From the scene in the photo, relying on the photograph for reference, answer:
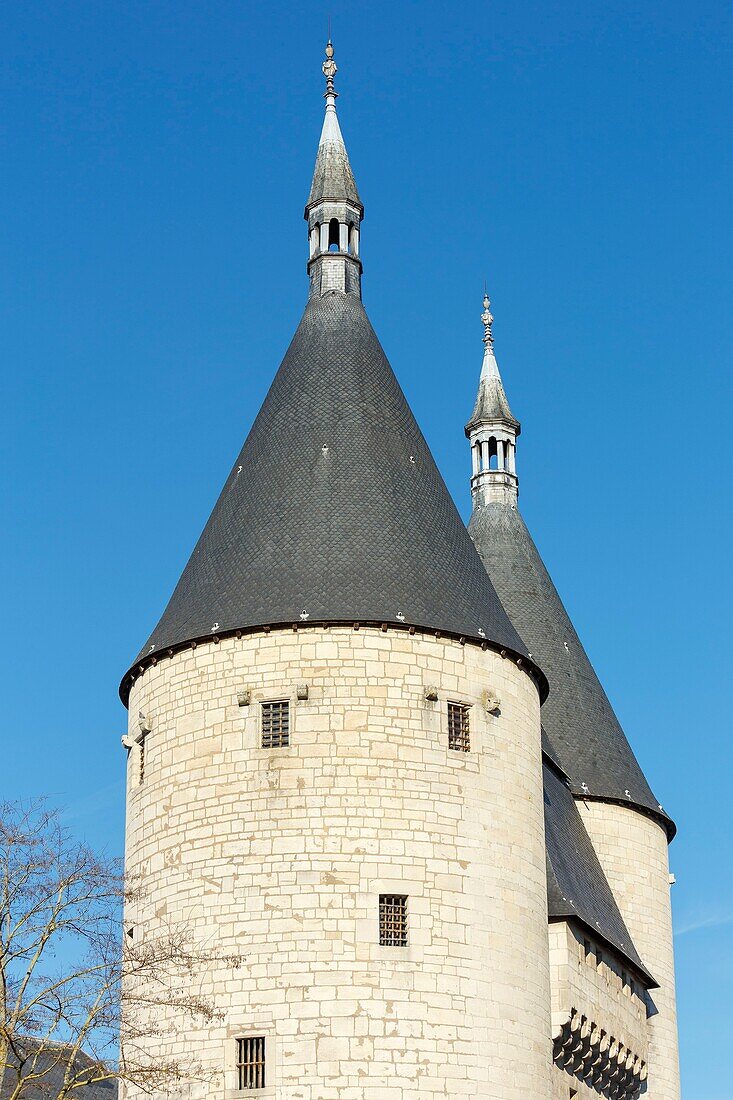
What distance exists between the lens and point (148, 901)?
33.4m

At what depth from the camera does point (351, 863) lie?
31.9 m

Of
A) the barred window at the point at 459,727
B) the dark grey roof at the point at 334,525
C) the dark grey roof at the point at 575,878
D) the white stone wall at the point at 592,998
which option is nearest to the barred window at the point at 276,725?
the dark grey roof at the point at 334,525

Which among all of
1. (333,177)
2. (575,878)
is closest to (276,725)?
(575,878)

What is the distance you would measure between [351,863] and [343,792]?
1285 millimetres

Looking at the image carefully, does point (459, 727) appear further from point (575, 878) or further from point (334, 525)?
point (575, 878)

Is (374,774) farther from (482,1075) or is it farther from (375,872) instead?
(482,1075)

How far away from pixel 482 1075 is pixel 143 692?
995 centimetres

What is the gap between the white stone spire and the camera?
52719 mm

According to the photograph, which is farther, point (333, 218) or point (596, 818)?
point (596, 818)

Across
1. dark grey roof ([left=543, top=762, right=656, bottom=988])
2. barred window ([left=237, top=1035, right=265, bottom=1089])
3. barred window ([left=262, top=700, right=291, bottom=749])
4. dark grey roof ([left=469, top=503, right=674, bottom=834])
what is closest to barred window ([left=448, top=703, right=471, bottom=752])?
barred window ([left=262, top=700, right=291, bottom=749])

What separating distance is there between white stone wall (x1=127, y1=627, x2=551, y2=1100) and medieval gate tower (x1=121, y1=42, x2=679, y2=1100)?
40 mm

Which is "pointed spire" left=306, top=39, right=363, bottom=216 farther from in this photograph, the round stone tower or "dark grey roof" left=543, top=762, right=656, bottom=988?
"dark grey roof" left=543, top=762, right=656, bottom=988

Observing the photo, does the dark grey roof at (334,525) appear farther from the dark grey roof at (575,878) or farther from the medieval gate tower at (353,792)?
the dark grey roof at (575,878)

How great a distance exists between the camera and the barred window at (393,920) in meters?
31.6
